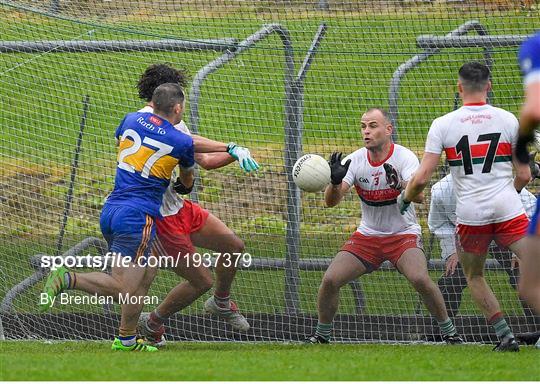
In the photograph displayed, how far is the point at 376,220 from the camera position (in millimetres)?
8398

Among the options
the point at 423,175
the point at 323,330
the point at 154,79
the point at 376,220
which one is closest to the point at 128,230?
the point at 154,79

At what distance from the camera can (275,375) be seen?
6.14m

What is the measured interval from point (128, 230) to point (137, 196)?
0.26 metres

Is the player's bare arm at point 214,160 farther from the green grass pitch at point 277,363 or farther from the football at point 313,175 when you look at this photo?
the green grass pitch at point 277,363

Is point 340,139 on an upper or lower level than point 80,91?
lower

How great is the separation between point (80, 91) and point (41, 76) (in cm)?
38

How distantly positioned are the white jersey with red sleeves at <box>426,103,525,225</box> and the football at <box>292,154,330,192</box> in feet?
2.87

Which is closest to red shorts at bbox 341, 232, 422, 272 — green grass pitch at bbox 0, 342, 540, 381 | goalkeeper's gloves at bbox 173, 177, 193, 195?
green grass pitch at bbox 0, 342, 540, 381

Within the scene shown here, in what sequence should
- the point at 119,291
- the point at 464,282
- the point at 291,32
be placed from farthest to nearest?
the point at 291,32 < the point at 464,282 < the point at 119,291

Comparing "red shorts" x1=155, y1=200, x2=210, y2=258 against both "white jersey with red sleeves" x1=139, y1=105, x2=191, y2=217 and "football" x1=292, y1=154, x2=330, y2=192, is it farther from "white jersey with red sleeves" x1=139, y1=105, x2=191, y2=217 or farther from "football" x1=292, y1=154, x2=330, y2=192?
"football" x1=292, y1=154, x2=330, y2=192

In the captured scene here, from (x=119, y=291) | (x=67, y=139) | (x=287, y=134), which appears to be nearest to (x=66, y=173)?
(x=67, y=139)

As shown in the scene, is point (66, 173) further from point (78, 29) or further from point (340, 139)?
point (340, 139)

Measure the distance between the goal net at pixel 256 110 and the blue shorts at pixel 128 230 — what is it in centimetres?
165

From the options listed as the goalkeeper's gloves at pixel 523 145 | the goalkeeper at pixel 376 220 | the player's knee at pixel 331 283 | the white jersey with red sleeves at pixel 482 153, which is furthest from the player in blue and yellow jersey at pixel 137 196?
the goalkeeper's gloves at pixel 523 145
